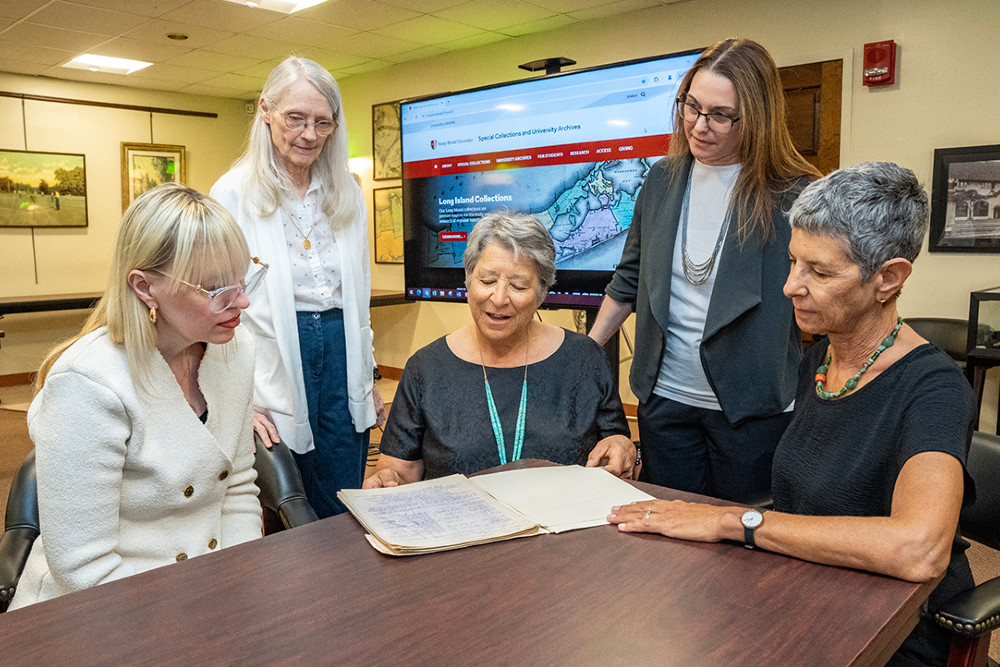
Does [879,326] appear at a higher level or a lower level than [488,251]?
lower

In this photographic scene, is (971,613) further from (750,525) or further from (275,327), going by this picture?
(275,327)

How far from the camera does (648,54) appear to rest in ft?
17.9

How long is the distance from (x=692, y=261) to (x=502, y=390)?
0.56 metres

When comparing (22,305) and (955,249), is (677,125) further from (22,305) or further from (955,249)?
(22,305)

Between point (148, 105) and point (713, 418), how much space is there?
772cm

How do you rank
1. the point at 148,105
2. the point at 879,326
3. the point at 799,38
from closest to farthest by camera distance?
1. the point at 879,326
2. the point at 799,38
3. the point at 148,105

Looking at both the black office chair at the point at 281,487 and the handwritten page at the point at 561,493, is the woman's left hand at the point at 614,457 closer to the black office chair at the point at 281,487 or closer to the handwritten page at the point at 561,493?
the handwritten page at the point at 561,493

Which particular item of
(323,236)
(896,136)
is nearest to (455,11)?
(896,136)

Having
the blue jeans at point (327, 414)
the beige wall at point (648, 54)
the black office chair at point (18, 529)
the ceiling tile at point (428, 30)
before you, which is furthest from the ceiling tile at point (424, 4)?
the black office chair at point (18, 529)

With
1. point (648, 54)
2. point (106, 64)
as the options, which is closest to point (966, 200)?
point (648, 54)

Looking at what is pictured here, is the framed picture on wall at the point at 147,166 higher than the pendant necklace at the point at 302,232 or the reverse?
higher

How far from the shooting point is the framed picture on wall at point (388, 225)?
7227 millimetres

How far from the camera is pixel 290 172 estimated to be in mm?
2105

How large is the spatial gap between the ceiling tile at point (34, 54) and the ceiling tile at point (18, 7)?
35.3 inches
